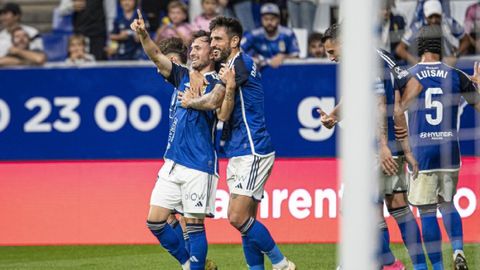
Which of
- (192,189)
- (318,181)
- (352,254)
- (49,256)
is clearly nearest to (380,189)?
(192,189)

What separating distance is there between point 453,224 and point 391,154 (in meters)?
1.09

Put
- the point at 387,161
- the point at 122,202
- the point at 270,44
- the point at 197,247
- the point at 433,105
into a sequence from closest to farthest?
the point at 387,161
the point at 197,247
the point at 433,105
the point at 122,202
the point at 270,44

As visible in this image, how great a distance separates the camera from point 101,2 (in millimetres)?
13672

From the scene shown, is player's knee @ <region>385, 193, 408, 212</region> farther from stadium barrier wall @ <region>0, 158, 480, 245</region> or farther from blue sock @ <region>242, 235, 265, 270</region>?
stadium barrier wall @ <region>0, 158, 480, 245</region>

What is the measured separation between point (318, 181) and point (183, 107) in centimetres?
335

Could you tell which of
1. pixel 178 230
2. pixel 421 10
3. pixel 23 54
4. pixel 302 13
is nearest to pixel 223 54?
pixel 178 230

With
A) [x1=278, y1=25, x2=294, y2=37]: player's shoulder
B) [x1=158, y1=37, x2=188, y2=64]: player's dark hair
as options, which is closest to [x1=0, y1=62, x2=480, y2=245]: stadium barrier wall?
[x1=278, y1=25, x2=294, y2=37]: player's shoulder

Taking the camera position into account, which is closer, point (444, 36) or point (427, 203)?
point (427, 203)

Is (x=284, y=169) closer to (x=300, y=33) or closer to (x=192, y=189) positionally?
(x=300, y=33)

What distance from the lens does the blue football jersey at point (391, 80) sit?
8.24 meters

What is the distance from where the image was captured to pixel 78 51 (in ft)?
44.3

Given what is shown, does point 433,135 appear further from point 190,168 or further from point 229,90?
point 190,168

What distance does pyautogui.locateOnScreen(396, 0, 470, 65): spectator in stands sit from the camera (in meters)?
11.4

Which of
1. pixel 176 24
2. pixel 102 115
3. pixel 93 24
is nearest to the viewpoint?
pixel 176 24
